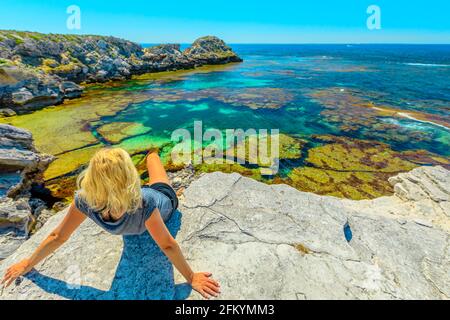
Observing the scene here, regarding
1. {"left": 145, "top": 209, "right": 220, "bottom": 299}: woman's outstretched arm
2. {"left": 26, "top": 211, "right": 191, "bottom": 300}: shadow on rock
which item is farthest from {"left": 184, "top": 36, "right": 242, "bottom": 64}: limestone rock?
{"left": 145, "top": 209, "right": 220, "bottom": 299}: woman's outstretched arm

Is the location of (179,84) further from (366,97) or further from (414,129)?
(414,129)

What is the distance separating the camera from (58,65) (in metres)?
44.2

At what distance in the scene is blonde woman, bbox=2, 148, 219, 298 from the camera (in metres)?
2.87

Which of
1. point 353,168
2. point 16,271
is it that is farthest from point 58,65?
point 16,271

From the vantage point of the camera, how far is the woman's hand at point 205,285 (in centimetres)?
326

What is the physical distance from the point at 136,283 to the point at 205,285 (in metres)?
0.98

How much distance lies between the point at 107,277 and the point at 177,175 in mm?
9962

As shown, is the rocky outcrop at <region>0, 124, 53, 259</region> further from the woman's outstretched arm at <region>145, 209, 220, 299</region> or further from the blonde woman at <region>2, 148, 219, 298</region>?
the woman's outstretched arm at <region>145, 209, 220, 299</region>

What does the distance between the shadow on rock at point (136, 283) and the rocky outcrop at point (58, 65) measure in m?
30.5

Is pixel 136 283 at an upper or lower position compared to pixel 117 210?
lower

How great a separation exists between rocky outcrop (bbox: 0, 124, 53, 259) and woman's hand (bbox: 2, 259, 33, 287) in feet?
14.1

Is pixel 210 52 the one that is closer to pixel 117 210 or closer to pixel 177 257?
pixel 117 210

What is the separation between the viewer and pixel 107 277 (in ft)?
11.5

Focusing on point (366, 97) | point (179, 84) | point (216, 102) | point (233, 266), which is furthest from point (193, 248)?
point (179, 84)
